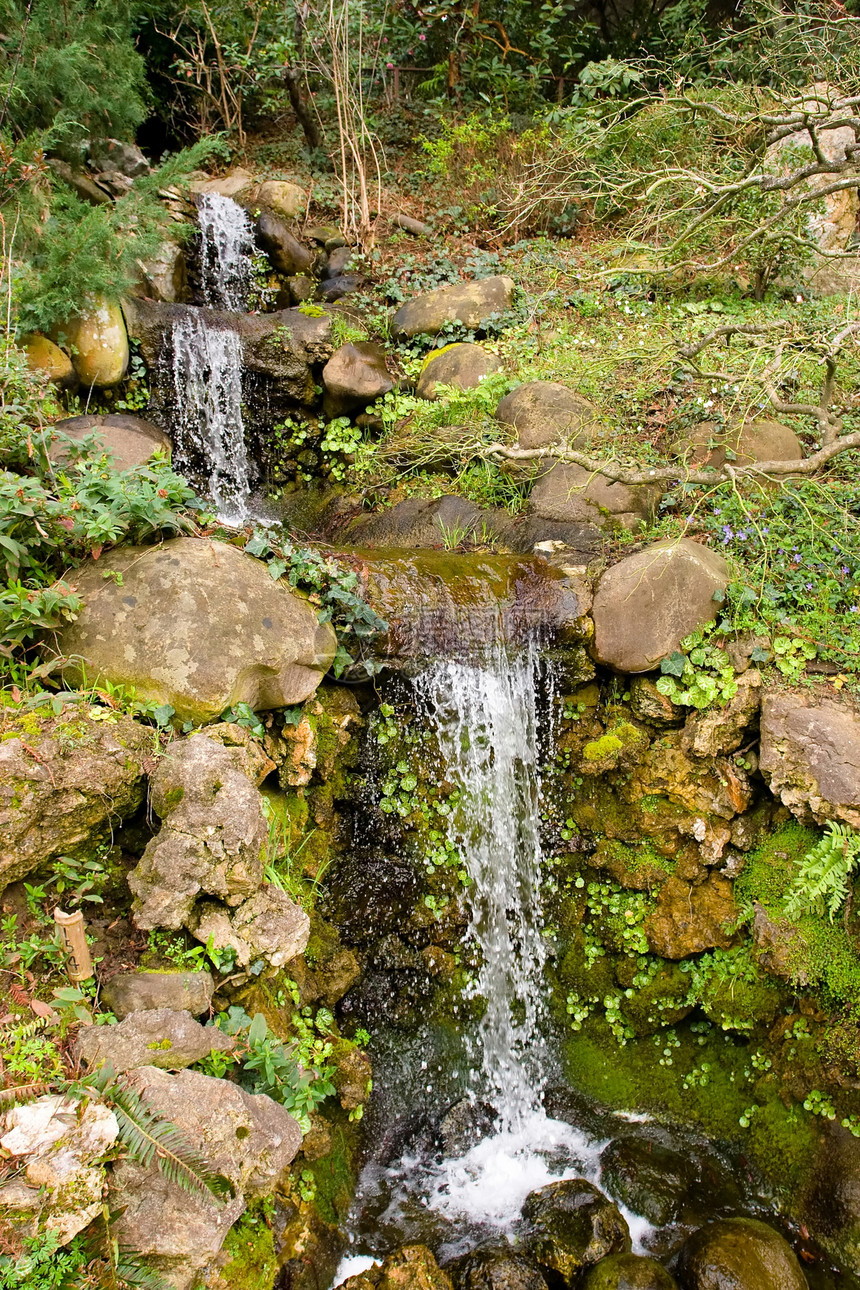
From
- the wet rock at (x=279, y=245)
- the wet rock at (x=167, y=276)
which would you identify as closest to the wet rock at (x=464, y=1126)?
the wet rock at (x=167, y=276)

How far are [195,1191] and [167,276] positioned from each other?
7709mm

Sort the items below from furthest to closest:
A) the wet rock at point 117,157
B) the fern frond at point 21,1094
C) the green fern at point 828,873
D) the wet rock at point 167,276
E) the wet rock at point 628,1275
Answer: the wet rock at point 117,157 < the wet rock at point 167,276 < the green fern at point 828,873 < the wet rock at point 628,1275 < the fern frond at point 21,1094

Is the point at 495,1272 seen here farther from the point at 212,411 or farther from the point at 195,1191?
the point at 212,411

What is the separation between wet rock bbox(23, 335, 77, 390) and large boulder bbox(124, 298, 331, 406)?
0.80m

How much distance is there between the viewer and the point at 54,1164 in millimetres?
1943

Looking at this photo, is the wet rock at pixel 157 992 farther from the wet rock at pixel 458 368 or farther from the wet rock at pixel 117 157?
the wet rock at pixel 117 157

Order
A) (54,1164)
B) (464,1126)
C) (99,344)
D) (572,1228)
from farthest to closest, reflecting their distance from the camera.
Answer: (99,344), (464,1126), (572,1228), (54,1164)

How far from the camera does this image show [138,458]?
5.23 metres

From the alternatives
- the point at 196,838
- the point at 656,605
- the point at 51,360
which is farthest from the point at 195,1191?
the point at 51,360

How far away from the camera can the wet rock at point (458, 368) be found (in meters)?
6.76

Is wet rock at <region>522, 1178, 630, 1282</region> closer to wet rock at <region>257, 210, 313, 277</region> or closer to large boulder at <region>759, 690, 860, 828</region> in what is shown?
large boulder at <region>759, 690, 860, 828</region>

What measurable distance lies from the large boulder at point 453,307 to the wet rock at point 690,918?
5.72 metres

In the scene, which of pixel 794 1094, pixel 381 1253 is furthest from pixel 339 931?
pixel 794 1094

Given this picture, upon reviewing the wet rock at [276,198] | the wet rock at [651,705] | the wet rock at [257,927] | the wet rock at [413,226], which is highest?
the wet rock at [276,198]
